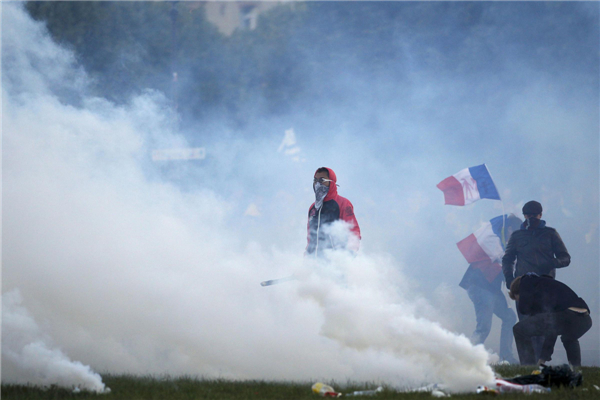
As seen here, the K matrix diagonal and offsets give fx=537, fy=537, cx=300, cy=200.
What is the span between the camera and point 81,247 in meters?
9.00

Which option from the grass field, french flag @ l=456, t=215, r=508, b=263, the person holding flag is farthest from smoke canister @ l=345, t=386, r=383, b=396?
french flag @ l=456, t=215, r=508, b=263

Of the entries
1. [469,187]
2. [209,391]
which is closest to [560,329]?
[469,187]

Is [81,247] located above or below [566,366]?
above

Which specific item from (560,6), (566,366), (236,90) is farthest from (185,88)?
(566,366)

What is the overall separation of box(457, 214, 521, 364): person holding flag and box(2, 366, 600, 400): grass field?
4261mm

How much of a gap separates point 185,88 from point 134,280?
6007 millimetres

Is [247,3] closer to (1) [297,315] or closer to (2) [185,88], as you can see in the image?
(2) [185,88]

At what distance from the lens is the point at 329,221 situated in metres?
8.34

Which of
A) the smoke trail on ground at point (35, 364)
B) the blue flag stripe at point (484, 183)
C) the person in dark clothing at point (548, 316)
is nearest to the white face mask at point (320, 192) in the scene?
the person in dark clothing at point (548, 316)

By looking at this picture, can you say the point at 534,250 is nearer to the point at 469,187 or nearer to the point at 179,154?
the point at 469,187

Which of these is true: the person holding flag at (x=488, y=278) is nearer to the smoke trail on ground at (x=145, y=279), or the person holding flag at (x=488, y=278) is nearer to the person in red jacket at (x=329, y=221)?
the smoke trail on ground at (x=145, y=279)

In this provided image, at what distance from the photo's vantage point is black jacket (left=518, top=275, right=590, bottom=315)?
7598 mm

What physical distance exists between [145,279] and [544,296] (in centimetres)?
613

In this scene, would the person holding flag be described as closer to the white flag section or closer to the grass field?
the grass field
